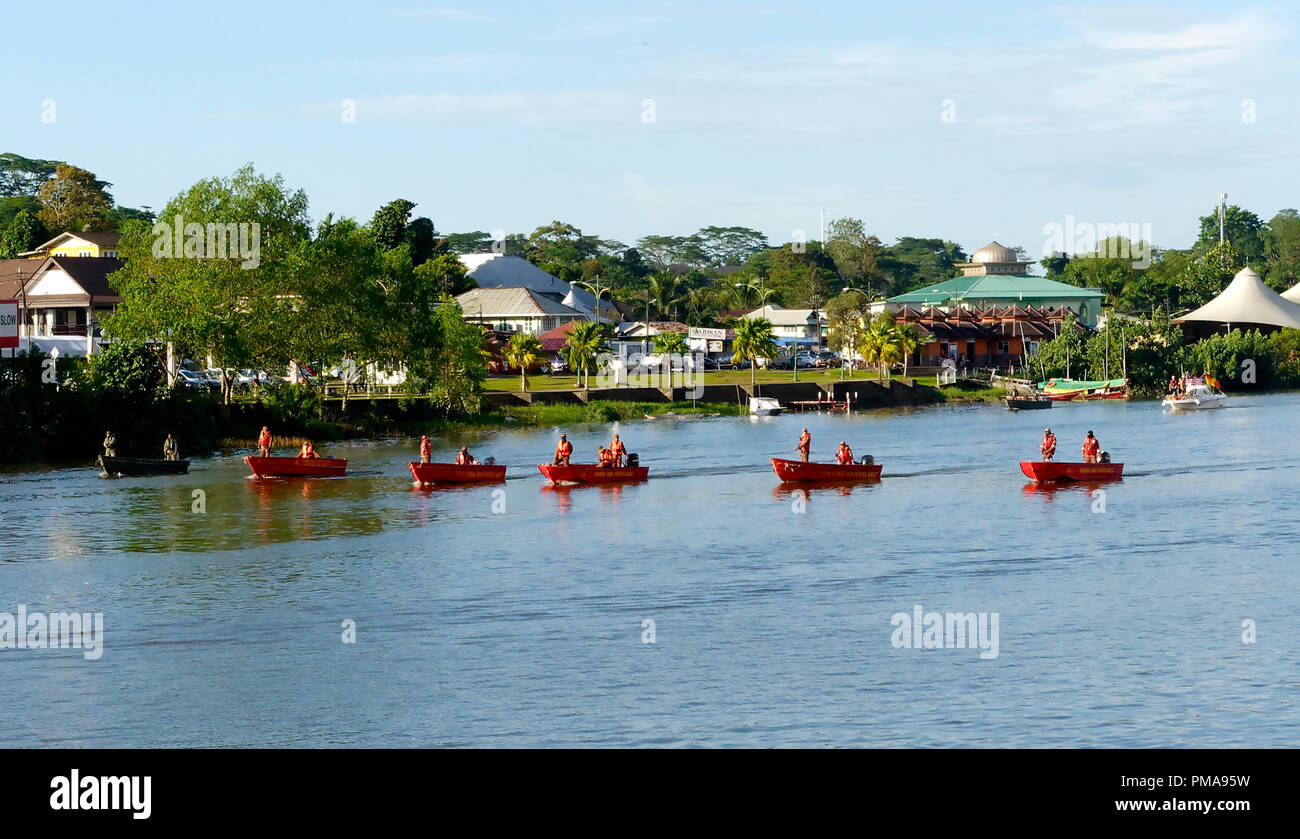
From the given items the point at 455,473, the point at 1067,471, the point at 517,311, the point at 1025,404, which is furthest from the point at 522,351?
the point at 1067,471

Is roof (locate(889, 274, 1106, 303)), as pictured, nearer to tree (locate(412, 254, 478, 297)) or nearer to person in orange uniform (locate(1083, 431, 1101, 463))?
tree (locate(412, 254, 478, 297))

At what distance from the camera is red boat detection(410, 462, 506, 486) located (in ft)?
199

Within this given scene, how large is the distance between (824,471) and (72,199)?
13054 cm

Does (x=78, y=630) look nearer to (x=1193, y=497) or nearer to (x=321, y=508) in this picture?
(x=321, y=508)

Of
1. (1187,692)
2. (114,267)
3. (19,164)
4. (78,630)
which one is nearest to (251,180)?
(114,267)

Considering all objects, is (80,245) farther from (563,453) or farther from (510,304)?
(563,453)

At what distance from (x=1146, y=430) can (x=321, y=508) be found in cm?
6110

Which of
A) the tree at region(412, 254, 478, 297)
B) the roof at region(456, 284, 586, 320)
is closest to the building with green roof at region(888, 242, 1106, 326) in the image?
the roof at region(456, 284, 586, 320)

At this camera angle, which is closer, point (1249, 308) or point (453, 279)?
point (1249, 308)

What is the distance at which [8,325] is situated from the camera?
72500 millimetres

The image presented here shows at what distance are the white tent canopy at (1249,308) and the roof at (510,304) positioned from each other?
71366 millimetres

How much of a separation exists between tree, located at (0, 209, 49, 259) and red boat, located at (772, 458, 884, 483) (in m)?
102

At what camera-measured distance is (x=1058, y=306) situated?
196000 mm

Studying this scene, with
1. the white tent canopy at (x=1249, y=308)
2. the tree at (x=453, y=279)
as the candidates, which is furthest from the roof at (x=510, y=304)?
the white tent canopy at (x=1249, y=308)
